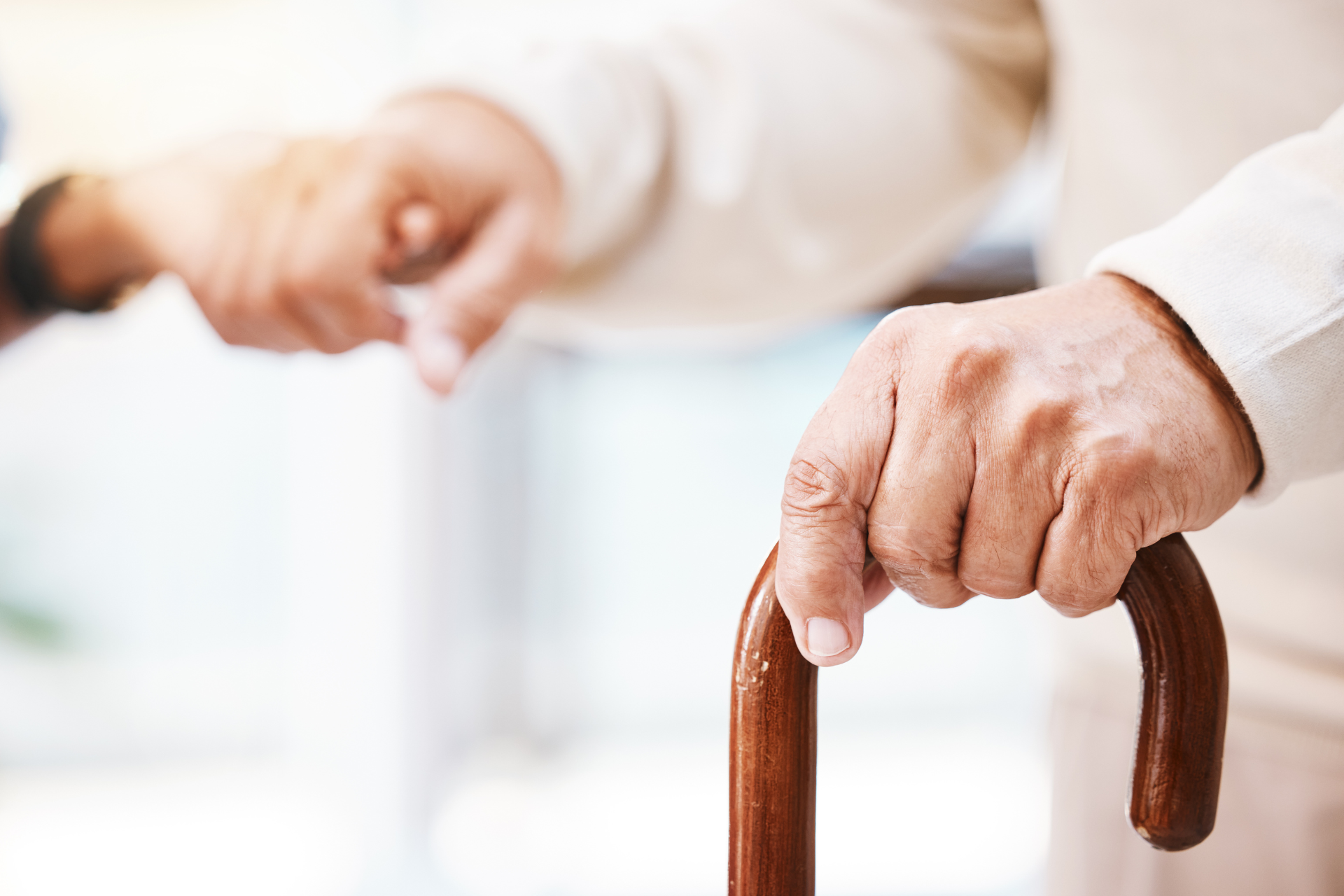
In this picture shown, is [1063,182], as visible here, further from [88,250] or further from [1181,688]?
[88,250]

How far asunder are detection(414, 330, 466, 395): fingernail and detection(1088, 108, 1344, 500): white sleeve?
0.31 meters

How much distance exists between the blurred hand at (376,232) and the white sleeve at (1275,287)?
313 mm

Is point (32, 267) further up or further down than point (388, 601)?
further up

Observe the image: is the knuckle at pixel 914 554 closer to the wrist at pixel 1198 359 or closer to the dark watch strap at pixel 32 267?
the wrist at pixel 1198 359

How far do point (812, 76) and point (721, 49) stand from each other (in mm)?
57

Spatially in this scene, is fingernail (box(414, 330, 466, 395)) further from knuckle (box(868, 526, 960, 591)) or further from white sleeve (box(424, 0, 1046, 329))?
knuckle (box(868, 526, 960, 591))

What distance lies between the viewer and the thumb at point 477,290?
46 centimetres

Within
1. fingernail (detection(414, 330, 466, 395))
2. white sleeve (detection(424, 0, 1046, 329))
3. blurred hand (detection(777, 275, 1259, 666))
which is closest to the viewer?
blurred hand (detection(777, 275, 1259, 666))

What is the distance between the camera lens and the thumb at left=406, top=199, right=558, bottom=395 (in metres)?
0.46

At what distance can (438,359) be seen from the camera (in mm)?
457

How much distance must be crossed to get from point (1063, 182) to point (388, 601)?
114 centimetres

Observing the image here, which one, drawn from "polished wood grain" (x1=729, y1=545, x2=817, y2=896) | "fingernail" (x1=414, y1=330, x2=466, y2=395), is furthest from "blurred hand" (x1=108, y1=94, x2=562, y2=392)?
"polished wood grain" (x1=729, y1=545, x2=817, y2=896)

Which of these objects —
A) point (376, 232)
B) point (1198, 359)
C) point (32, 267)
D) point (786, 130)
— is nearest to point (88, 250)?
point (32, 267)

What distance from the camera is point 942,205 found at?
0.63m
